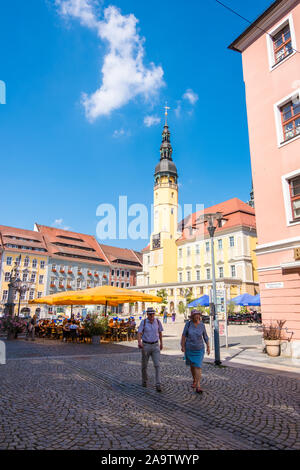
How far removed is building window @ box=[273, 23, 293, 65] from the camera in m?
13.5

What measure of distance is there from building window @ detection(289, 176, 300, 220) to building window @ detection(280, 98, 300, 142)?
6.14 ft

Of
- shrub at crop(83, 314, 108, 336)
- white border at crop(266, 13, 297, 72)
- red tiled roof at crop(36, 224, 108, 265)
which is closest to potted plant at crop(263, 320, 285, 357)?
shrub at crop(83, 314, 108, 336)

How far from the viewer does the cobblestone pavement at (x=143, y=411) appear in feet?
13.2

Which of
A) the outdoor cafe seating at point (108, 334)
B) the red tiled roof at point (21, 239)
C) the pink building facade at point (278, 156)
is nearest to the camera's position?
the pink building facade at point (278, 156)

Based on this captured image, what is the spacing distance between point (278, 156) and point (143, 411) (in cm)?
1172

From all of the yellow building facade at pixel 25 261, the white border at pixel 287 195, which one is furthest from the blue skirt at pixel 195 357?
the yellow building facade at pixel 25 261

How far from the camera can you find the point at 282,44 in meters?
13.8

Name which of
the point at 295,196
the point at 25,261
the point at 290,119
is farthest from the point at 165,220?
the point at 295,196

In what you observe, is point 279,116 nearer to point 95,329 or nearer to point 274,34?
point 274,34

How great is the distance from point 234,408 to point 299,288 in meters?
7.25

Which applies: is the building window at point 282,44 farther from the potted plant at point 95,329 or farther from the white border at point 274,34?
the potted plant at point 95,329

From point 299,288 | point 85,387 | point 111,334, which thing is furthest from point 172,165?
point 85,387

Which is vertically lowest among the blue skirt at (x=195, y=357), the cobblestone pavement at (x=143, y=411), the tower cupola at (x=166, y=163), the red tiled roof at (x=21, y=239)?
the cobblestone pavement at (x=143, y=411)
